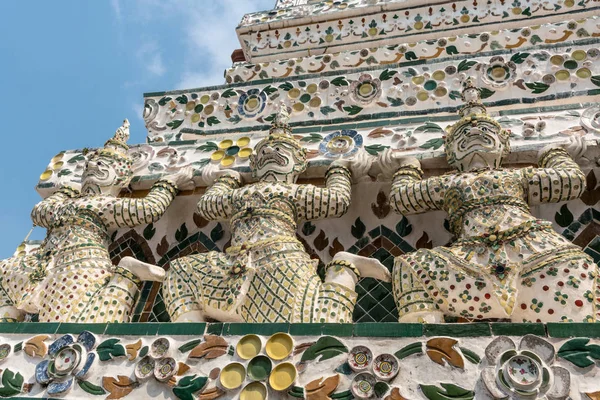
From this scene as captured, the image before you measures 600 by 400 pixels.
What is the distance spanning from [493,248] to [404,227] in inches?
37.8

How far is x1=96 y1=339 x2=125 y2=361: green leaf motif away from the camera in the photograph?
2.78m

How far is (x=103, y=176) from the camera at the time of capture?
432 centimetres

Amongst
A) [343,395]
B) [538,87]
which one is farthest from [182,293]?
[538,87]

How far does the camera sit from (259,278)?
3.24 meters

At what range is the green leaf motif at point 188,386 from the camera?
99.3 inches

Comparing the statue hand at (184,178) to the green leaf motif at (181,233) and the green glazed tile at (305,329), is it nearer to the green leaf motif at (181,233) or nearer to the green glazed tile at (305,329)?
the green leaf motif at (181,233)

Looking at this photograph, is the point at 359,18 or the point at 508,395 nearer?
the point at 508,395

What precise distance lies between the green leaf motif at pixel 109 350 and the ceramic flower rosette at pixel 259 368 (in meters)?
0.56

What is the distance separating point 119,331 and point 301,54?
4563mm

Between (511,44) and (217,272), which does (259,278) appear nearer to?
(217,272)

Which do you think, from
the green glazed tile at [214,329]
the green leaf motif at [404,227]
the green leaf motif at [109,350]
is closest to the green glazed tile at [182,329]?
the green glazed tile at [214,329]

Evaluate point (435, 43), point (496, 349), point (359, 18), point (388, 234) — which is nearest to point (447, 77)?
point (435, 43)

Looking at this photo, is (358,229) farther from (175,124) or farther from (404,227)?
(175,124)

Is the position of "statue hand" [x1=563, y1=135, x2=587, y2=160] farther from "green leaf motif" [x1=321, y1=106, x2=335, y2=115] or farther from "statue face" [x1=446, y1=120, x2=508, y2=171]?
"green leaf motif" [x1=321, y1=106, x2=335, y2=115]
